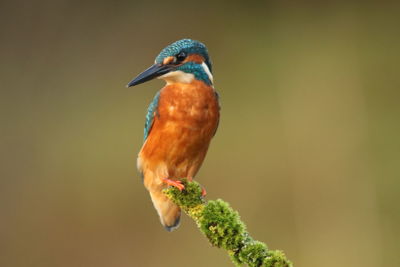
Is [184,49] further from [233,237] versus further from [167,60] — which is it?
[233,237]

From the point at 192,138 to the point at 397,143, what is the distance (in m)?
3.00

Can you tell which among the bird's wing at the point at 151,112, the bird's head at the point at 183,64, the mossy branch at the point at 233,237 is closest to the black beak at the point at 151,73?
the bird's head at the point at 183,64

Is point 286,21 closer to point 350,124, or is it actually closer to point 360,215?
point 350,124

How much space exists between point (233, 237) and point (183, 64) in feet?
1.52

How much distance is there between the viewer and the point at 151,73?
1.31 meters

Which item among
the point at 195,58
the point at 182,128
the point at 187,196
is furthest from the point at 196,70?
the point at 187,196

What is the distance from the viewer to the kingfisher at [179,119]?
4.63 ft

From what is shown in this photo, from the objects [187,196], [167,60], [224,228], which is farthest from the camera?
[167,60]

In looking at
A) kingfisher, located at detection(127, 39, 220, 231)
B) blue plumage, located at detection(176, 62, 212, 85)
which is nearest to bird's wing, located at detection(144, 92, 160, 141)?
kingfisher, located at detection(127, 39, 220, 231)

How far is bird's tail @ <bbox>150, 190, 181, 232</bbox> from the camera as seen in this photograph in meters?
1.51

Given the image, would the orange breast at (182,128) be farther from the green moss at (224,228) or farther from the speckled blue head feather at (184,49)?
the green moss at (224,228)

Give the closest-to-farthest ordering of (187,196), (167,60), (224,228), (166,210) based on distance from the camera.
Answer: (224,228), (187,196), (167,60), (166,210)

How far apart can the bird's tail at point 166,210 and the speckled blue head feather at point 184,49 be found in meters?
0.31

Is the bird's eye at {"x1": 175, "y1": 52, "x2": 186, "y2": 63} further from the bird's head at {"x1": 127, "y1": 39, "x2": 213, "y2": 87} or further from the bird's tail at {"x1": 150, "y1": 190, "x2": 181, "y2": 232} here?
the bird's tail at {"x1": 150, "y1": 190, "x2": 181, "y2": 232}
